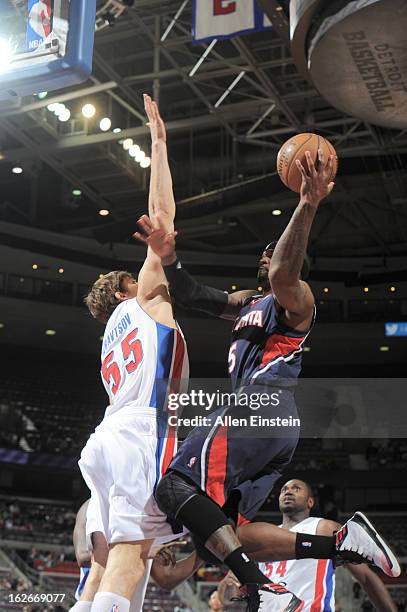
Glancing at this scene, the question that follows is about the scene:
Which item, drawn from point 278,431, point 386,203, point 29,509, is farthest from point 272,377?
point 29,509

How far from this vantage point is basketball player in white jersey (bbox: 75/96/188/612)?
10.7 ft

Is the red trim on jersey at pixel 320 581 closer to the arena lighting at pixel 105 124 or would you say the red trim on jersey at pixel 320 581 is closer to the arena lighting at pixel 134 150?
the arena lighting at pixel 105 124

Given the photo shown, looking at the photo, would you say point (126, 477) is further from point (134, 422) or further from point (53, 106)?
point (53, 106)

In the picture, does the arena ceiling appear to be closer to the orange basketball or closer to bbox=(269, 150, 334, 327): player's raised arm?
the orange basketball

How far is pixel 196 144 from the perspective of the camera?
17.7 meters

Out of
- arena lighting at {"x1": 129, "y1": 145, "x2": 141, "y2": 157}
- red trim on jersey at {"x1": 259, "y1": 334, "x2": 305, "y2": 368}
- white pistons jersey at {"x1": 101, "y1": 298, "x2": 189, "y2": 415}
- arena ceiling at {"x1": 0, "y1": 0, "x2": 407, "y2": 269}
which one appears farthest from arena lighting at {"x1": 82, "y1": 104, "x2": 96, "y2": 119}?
red trim on jersey at {"x1": 259, "y1": 334, "x2": 305, "y2": 368}

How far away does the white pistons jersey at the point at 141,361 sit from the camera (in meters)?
3.64

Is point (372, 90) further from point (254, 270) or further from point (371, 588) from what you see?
point (254, 270)

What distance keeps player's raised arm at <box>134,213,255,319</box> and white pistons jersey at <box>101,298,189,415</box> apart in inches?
9.4

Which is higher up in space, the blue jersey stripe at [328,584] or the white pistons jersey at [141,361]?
the white pistons jersey at [141,361]

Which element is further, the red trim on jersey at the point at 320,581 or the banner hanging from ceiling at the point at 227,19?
the banner hanging from ceiling at the point at 227,19

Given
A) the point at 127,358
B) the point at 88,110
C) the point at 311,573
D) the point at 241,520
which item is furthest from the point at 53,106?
the point at 241,520

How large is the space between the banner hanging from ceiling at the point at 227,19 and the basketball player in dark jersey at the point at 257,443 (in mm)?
5793

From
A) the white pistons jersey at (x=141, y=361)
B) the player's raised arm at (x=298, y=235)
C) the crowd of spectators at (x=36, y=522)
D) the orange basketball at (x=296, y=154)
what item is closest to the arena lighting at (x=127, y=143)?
the crowd of spectators at (x=36, y=522)
